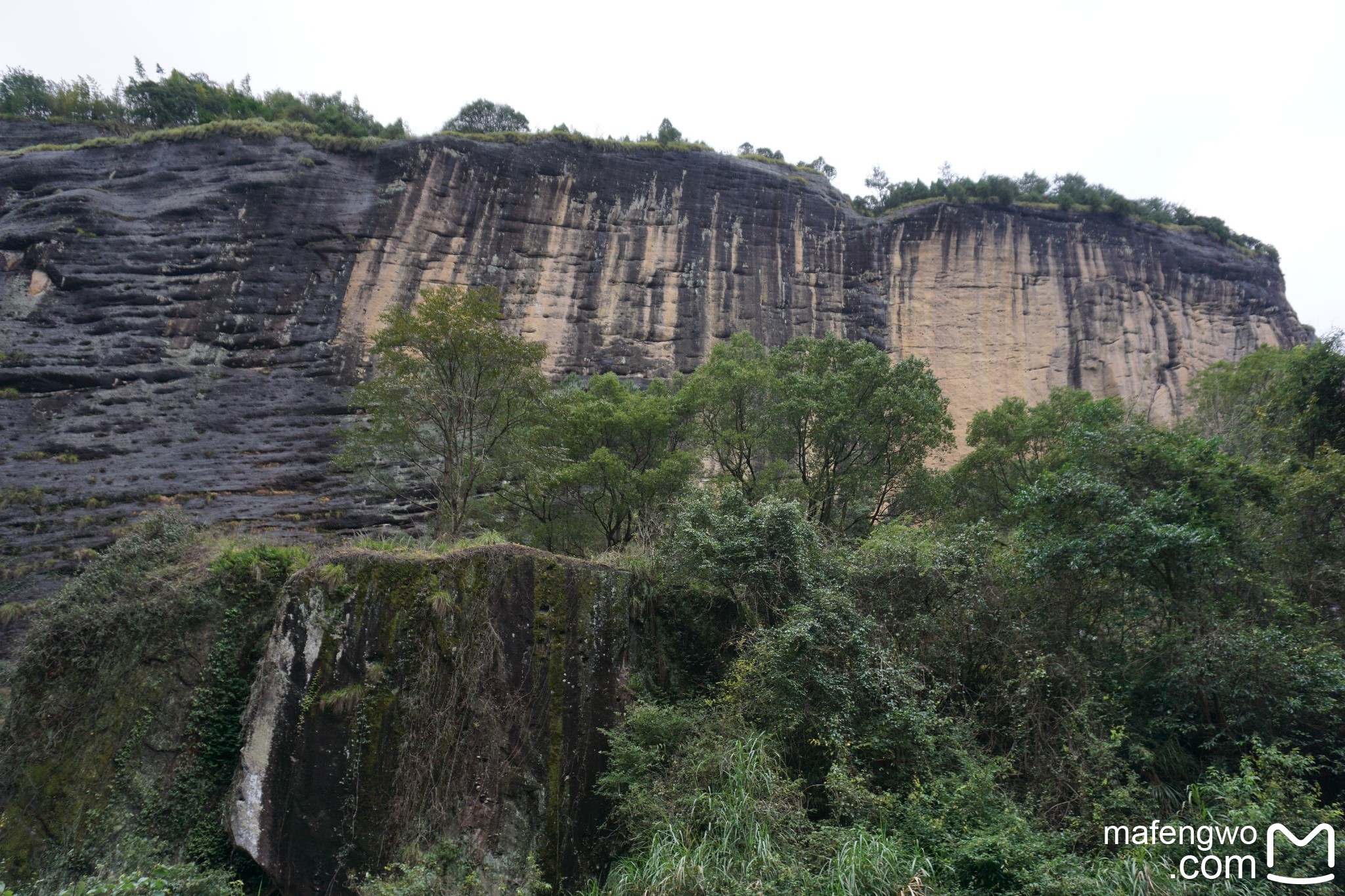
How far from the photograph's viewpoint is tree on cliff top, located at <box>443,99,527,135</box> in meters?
29.6

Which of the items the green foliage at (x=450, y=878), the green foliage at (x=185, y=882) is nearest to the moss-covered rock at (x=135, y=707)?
the green foliage at (x=185, y=882)

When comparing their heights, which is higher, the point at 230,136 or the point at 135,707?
the point at 230,136

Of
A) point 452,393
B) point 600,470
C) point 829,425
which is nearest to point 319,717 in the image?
point 452,393

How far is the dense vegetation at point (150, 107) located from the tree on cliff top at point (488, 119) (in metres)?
3.50

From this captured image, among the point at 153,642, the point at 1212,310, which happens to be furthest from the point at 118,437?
the point at 1212,310

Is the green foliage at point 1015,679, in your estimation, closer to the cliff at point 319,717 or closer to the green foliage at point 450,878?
the green foliage at point 450,878

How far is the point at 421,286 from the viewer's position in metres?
22.6

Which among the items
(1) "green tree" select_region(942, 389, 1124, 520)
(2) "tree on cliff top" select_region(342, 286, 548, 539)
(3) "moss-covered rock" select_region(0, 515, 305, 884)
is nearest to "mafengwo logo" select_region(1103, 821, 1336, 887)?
(3) "moss-covered rock" select_region(0, 515, 305, 884)

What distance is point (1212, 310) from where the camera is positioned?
89.2 feet

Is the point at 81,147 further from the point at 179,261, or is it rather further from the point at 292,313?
the point at 292,313

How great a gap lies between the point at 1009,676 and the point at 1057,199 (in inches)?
1034

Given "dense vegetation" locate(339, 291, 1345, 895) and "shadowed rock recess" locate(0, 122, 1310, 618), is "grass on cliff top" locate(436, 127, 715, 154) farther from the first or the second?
"dense vegetation" locate(339, 291, 1345, 895)

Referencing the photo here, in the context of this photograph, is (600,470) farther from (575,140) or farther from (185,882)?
(575,140)

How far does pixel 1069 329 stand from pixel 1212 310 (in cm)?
644
